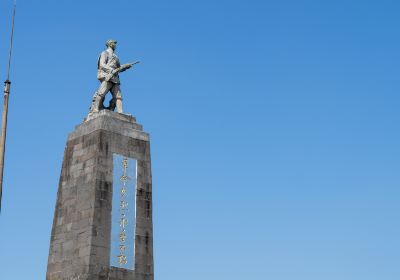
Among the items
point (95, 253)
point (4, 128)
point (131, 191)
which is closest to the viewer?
point (4, 128)

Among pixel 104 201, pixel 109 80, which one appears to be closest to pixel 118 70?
pixel 109 80

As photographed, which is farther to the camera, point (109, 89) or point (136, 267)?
point (109, 89)

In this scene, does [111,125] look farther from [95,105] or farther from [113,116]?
[95,105]

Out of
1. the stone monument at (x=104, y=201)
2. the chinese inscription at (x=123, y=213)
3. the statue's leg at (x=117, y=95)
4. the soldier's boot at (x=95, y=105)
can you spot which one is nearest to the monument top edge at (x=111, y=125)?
the stone monument at (x=104, y=201)

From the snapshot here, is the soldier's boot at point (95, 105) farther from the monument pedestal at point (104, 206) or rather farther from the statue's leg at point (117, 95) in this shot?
the statue's leg at point (117, 95)

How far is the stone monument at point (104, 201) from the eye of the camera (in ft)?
68.1

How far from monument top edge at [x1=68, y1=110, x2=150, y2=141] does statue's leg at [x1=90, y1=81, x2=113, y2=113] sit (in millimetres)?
262

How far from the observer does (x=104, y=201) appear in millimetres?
21109

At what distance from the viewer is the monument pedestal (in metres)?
20.7

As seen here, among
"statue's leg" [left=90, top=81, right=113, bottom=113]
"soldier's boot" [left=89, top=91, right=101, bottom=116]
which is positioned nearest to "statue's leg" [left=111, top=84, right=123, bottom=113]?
"statue's leg" [left=90, top=81, right=113, bottom=113]

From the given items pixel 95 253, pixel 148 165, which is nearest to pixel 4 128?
pixel 95 253

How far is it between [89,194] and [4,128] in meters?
7.24

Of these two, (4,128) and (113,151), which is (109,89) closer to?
(113,151)

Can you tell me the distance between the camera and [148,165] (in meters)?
22.6
